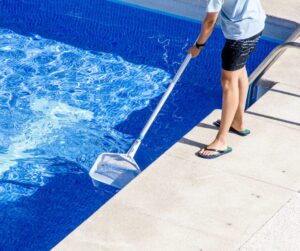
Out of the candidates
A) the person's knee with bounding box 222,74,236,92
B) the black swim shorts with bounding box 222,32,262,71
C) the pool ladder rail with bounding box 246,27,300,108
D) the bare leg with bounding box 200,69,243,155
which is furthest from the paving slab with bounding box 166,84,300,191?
the black swim shorts with bounding box 222,32,262,71

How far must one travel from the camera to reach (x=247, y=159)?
19.6 feet

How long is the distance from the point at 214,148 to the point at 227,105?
1.03ft

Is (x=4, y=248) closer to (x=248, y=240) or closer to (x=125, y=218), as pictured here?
(x=125, y=218)

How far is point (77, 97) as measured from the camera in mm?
8117

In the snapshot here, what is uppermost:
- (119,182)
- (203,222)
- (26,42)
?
(203,222)

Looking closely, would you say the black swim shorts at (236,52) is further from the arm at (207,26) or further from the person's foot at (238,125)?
the person's foot at (238,125)

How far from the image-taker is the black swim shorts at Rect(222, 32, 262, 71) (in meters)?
5.78

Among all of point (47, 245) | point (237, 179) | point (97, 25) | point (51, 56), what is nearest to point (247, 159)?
point (237, 179)

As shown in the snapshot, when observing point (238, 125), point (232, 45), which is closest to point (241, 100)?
point (238, 125)

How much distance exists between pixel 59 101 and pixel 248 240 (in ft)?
11.0

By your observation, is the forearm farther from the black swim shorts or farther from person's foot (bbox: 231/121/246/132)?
person's foot (bbox: 231/121/246/132)

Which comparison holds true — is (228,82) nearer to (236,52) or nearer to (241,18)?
(236,52)

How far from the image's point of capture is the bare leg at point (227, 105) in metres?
5.87

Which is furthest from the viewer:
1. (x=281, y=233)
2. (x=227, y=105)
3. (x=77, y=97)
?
(x=77, y=97)
